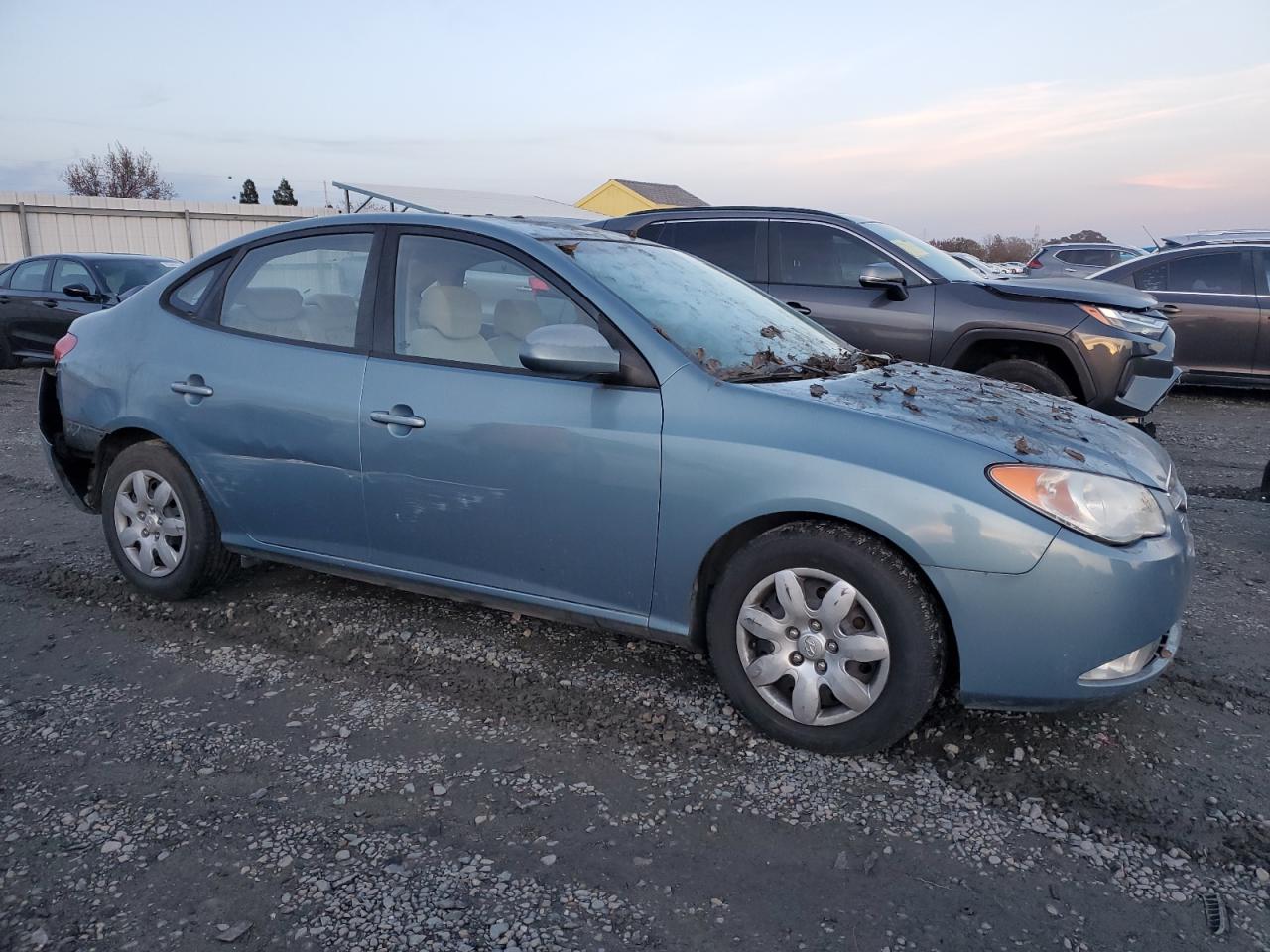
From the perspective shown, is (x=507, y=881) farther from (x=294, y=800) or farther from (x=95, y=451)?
(x=95, y=451)

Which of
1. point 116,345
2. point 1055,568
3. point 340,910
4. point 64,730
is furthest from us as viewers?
point 116,345

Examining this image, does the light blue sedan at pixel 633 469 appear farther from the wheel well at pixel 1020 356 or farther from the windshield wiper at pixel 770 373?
the wheel well at pixel 1020 356

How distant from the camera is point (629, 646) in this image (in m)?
3.98

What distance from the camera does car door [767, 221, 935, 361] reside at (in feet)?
23.8

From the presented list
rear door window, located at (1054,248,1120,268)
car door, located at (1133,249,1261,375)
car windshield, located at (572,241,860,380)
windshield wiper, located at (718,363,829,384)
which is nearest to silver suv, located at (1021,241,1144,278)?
rear door window, located at (1054,248,1120,268)

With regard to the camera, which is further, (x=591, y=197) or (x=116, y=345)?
(x=591, y=197)

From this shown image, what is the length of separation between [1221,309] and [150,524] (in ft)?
34.0

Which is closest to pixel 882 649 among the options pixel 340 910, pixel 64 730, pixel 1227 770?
pixel 1227 770

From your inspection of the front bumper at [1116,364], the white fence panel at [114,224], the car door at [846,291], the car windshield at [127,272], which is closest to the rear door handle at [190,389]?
the car door at [846,291]

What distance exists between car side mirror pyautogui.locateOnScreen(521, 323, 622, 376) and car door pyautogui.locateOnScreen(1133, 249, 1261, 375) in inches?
356

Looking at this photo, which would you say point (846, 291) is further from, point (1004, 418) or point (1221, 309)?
point (1221, 309)

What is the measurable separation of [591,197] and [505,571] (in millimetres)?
38408

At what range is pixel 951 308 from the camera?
283 inches

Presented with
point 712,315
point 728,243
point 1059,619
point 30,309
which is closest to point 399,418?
point 712,315
